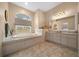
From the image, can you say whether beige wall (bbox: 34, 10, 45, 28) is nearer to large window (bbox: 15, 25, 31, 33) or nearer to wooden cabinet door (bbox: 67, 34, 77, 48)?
large window (bbox: 15, 25, 31, 33)

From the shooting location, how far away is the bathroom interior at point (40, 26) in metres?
1.89

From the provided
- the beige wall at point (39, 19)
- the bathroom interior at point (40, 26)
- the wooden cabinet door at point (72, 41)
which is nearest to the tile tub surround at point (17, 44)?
the bathroom interior at point (40, 26)

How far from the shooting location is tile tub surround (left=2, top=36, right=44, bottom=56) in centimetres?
204

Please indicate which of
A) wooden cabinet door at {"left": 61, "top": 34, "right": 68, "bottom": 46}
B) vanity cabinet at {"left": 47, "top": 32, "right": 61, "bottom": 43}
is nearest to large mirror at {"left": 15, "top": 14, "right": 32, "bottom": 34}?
vanity cabinet at {"left": 47, "top": 32, "right": 61, "bottom": 43}

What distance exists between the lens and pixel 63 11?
215 cm

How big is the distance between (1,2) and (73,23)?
6.64 feet

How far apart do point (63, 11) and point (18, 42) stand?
169cm

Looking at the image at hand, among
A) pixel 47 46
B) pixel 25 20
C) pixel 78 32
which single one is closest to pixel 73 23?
pixel 78 32

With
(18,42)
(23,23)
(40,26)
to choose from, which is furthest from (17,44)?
(40,26)

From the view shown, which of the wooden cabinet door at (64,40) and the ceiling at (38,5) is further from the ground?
the ceiling at (38,5)

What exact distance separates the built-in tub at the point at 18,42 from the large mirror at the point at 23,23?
0.65 feet

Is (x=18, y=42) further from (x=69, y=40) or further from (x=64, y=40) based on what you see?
(x=69, y=40)

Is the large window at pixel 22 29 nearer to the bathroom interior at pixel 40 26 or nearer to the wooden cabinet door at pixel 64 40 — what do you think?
the bathroom interior at pixel 40 26

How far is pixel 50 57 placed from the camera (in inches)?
79.3
